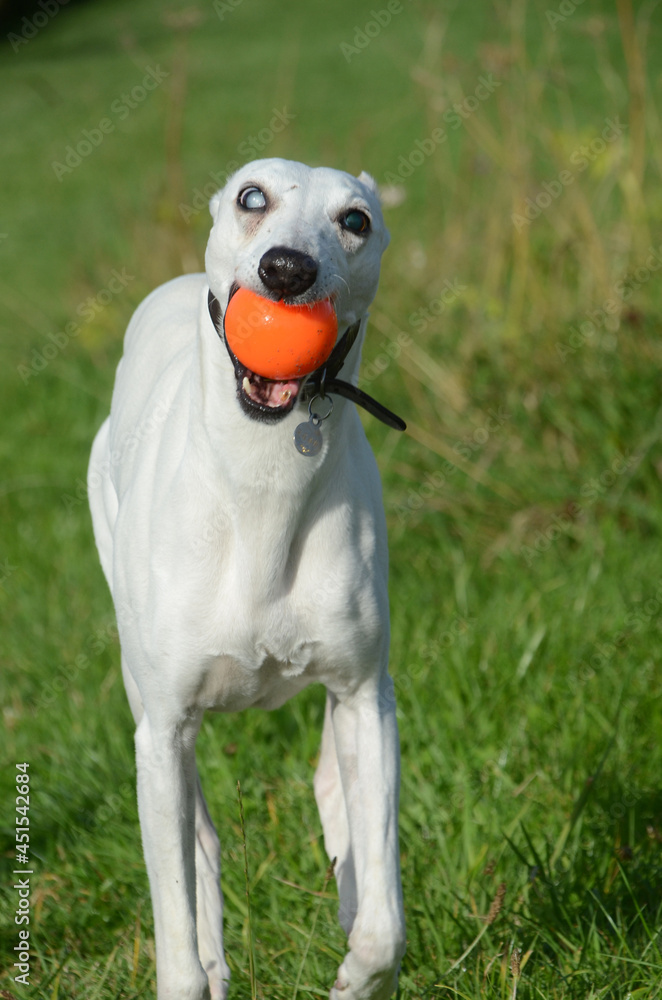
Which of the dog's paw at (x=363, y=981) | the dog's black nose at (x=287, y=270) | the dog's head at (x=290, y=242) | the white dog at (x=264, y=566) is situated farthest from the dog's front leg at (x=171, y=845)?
the dog's black nose at (x=287, y=270)

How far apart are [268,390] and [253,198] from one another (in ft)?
1.44

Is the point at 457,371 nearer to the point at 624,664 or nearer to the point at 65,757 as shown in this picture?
the point at 624,664

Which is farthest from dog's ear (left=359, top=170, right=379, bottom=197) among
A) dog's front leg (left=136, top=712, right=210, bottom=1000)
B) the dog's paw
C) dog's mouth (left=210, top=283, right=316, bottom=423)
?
the dog's paw

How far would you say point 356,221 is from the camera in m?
2.68

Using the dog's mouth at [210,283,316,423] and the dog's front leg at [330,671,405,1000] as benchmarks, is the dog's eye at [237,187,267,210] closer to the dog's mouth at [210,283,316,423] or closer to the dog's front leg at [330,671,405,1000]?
the dog's mouth at [210,283,316,423]

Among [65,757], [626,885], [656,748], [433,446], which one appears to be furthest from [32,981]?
[433,446]

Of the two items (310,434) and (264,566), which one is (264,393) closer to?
(310,434)

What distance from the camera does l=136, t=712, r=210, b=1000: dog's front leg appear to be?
276cm

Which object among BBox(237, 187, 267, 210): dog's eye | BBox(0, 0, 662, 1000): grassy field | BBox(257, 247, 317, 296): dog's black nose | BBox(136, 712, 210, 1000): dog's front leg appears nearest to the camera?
BBox(257, 247, 317, 296): dog's black nose

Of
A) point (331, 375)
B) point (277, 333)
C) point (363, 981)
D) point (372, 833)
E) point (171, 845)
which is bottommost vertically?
point (363, 981)

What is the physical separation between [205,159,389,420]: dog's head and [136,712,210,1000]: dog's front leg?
87 cm

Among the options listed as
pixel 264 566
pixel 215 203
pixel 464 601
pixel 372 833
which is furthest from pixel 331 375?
pixel 464 601

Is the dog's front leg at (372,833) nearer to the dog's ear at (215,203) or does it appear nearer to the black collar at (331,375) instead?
the black collar at (331,375)

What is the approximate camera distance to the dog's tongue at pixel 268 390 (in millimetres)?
2625
